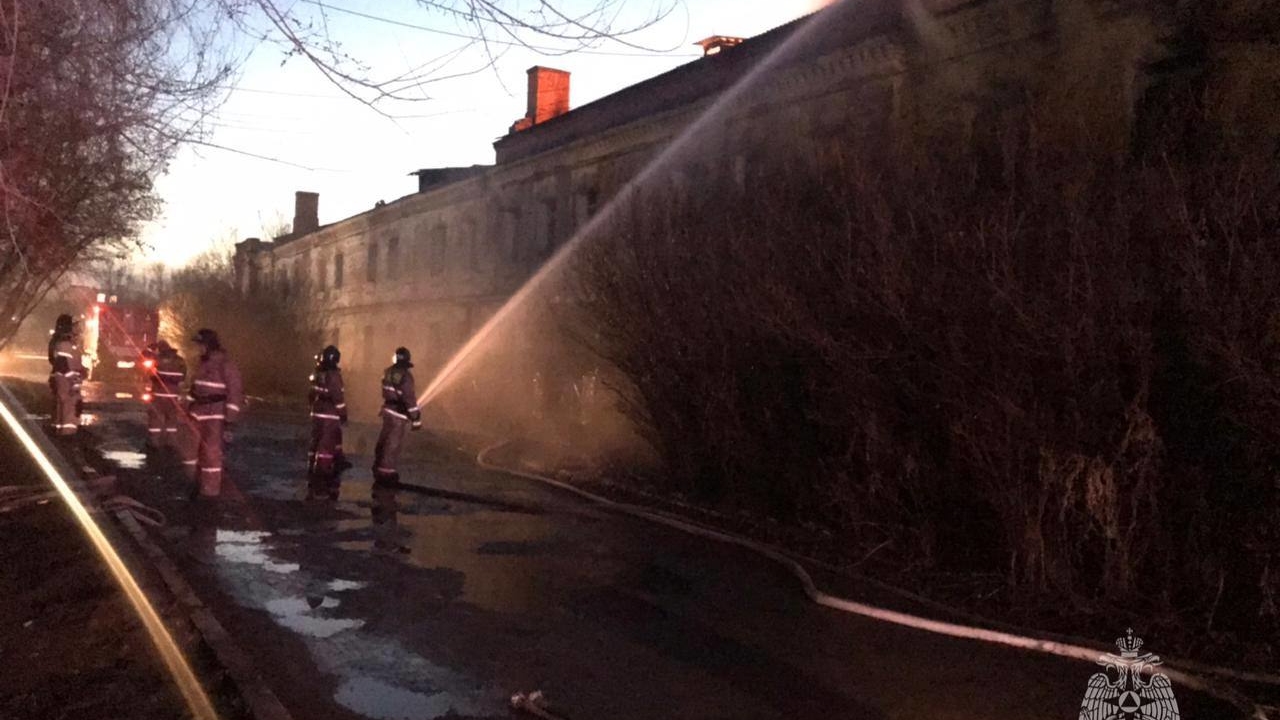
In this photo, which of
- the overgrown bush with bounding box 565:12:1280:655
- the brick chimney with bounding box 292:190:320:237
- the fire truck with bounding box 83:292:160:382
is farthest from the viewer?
the brick chimney with bounding box 292:190:320:237

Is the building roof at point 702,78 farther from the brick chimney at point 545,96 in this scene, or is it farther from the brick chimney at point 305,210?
the brick chimney at point 305,210

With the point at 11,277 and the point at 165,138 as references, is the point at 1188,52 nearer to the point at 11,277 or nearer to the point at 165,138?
the point at 165,138

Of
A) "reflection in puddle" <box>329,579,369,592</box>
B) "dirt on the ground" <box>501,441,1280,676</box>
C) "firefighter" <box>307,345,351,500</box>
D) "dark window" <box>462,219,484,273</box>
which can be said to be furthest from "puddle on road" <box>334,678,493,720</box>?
"dark window" <box>462,219,484,273</box>

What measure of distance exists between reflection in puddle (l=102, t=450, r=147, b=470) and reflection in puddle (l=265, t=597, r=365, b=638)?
7795 millimetres

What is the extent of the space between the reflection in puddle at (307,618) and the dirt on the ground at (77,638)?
27.5 inches

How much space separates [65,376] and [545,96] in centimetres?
2049

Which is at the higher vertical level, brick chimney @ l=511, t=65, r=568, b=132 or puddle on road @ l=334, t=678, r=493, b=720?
brick chimney @ l=511, t=65, r=568, b=132

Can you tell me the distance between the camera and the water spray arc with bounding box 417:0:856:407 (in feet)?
46.2

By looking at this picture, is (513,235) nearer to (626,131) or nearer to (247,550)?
(626,131)

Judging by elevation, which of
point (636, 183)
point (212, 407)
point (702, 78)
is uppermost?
point (702, 78)

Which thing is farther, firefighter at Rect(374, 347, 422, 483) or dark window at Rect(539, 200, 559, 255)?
dark window at Rect(539, 200, 559, 255)

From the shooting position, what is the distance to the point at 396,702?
5.66 m

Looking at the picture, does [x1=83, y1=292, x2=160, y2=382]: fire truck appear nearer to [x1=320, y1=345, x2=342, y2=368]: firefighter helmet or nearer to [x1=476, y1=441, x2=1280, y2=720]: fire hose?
[x1=320, y1=345, x2=342, y2=368]: firefighter helmet

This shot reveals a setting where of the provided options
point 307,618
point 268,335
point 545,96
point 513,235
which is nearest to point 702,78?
point 513,235
